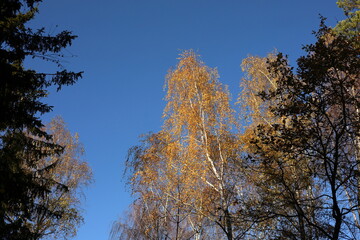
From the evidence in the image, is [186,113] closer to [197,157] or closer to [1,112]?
[197,157]

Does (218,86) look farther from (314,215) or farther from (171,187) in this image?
(314,215)

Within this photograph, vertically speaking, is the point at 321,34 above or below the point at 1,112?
above

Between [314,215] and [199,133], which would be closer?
[314,215]

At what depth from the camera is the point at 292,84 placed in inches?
257

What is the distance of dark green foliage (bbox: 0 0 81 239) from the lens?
283 inches

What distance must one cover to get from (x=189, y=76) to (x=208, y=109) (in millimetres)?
2029

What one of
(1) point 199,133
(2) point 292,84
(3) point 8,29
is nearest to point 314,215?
(2) point 292,84

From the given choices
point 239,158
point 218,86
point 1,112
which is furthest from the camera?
point 218,86

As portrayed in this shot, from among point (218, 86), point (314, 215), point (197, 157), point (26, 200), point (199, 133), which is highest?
point (218, 86)

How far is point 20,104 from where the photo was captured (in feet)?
25.2

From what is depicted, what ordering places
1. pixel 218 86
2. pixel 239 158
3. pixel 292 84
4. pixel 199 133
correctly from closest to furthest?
1. pixel 292 84
2. pixel 239 158
3. pixel 199 133
4. pixel 218 86

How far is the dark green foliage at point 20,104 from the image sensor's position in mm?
7179

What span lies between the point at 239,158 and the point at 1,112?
730cm

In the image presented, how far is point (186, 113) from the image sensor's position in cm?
1253
